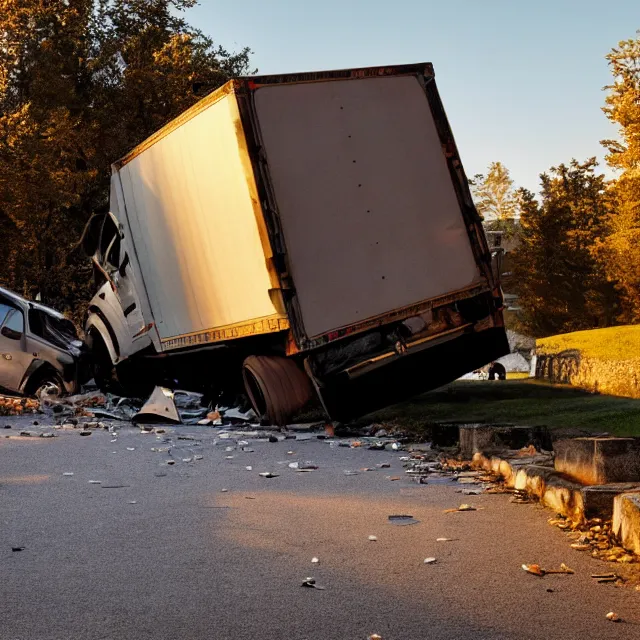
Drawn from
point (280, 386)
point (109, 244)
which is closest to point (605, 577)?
point (280, 386)

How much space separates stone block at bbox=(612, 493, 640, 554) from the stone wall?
31.5 ft

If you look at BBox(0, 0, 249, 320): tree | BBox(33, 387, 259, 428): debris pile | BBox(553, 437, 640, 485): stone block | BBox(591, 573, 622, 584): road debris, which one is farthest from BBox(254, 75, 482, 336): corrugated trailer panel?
BBox(0, 0, 249, 320): tree

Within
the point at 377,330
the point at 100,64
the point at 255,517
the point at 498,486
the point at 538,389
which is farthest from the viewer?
the point at 100,64

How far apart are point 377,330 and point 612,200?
28275mm

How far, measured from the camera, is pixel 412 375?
13.8 m

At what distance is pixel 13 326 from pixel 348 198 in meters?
9.22

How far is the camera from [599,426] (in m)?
12.1

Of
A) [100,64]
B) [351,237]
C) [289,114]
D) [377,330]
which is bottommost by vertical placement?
[377,330]

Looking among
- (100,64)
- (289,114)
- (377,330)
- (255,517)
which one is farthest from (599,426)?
(100,64)

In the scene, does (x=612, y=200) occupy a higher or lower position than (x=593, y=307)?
higher

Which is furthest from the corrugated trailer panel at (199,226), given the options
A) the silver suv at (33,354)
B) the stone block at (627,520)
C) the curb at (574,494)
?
the stone block at (627,520)

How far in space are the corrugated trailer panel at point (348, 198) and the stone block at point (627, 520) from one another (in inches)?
258

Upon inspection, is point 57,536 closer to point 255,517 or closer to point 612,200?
point 255,517

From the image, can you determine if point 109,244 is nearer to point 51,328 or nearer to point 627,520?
point 51,328
